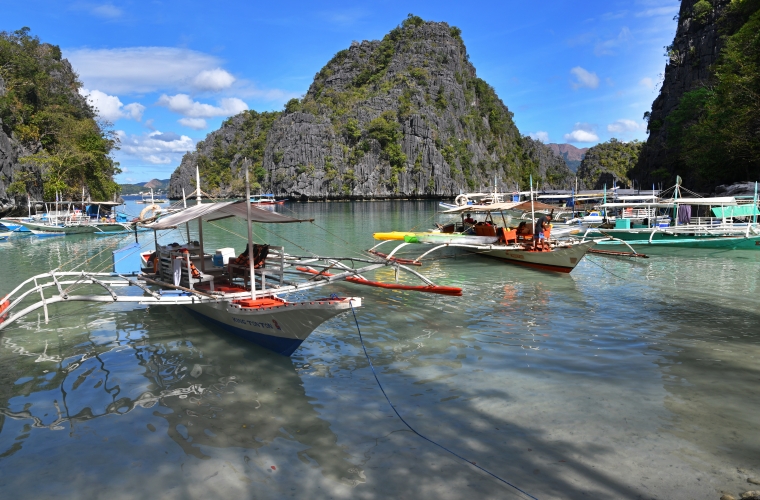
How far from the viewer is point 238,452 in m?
6.02

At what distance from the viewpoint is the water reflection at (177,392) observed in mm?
6359

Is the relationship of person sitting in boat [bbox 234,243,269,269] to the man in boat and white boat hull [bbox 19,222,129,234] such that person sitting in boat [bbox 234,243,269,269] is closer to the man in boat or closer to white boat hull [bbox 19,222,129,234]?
the man in boat

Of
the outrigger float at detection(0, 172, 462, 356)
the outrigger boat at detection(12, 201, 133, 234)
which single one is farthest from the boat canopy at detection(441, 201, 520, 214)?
the outrigger boat at detection(12, 201, 133, 234)

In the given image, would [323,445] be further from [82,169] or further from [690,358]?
[82,169]

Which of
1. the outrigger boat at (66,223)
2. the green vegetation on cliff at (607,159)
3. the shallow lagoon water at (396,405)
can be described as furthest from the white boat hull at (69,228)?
the green vegetation on cliff at (607,159)

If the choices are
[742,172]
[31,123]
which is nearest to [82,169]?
[31,123]

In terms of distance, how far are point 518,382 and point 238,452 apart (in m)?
4.65

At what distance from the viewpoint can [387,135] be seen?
120688 millimetres

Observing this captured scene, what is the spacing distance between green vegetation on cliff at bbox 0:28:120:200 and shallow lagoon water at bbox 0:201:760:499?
4014cm

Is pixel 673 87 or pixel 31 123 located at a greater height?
pixel 673 87

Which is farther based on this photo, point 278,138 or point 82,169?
point 278,138

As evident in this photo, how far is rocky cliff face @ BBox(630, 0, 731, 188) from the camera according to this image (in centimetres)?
6072

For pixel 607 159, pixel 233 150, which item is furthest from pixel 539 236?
pixel 233 150

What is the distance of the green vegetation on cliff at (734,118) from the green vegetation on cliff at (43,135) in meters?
58.1
